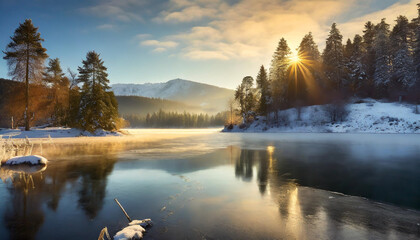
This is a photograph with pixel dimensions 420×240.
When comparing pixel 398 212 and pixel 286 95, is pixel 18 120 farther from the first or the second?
pixel 286 95

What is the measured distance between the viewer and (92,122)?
136 ft

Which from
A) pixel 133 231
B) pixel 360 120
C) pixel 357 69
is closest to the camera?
pixel 133 231

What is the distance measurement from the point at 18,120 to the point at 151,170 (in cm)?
4061

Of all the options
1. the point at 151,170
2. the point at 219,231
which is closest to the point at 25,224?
the point at 219,231

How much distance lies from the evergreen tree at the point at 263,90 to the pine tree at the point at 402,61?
3192 centimetres

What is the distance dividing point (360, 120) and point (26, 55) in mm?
68528

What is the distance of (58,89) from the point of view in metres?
45.1

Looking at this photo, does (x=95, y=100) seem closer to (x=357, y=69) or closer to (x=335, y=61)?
(x=335, y=61)

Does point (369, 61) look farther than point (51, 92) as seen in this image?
Yes

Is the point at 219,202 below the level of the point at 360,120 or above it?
below

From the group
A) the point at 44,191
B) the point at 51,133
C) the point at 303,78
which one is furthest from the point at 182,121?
the point at 44,191

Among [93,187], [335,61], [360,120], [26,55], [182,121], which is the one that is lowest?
[93,187]

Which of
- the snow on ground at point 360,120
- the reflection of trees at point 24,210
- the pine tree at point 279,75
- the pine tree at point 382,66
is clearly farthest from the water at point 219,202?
the pine tree at point 382,66

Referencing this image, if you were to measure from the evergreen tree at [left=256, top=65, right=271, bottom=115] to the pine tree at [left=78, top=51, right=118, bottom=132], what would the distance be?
138 feet
